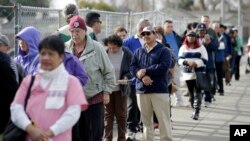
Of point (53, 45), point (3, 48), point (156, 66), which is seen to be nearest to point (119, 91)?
point (156, 66)

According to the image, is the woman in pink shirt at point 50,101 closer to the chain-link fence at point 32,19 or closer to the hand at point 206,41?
the chain-link fence at point 32,19

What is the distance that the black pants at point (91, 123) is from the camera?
6703mm

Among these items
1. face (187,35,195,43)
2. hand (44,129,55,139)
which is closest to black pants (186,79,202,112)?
face (187,35,195,43)

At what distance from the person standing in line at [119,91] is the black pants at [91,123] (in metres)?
1.68

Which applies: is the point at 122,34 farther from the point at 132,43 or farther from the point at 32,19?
the point at 32,19

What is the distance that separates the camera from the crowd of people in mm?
4746

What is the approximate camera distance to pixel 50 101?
473 cm

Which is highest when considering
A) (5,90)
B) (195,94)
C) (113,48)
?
(113,48)

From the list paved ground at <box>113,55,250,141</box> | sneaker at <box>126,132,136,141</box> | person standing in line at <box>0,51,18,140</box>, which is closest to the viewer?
person standing in line at <box>0,51,18,140</box>

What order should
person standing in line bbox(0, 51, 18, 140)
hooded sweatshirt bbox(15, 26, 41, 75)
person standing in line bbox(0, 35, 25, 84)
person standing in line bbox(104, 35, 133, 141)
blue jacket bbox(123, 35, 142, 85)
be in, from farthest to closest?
1. blue jacket bbox(123, 35, 142, 85)
2. person standing in line bbox(104, 35, 133, 141)
3. hooded sweatshirt bbox(15, 26, 41, 75)
4. person standing in line bbox(0, 35, 25, 84)
5. person standing in line bbox(0, 51, 18, 140)

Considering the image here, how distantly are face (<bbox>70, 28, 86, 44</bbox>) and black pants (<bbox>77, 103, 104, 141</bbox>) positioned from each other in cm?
79

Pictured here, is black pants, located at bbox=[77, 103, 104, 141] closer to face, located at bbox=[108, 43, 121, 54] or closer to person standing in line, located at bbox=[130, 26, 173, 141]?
person standing in line, located at bbox=[130, 26, 173, 141]

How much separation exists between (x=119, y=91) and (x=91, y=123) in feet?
6.16

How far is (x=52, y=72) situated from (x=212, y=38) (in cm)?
880
